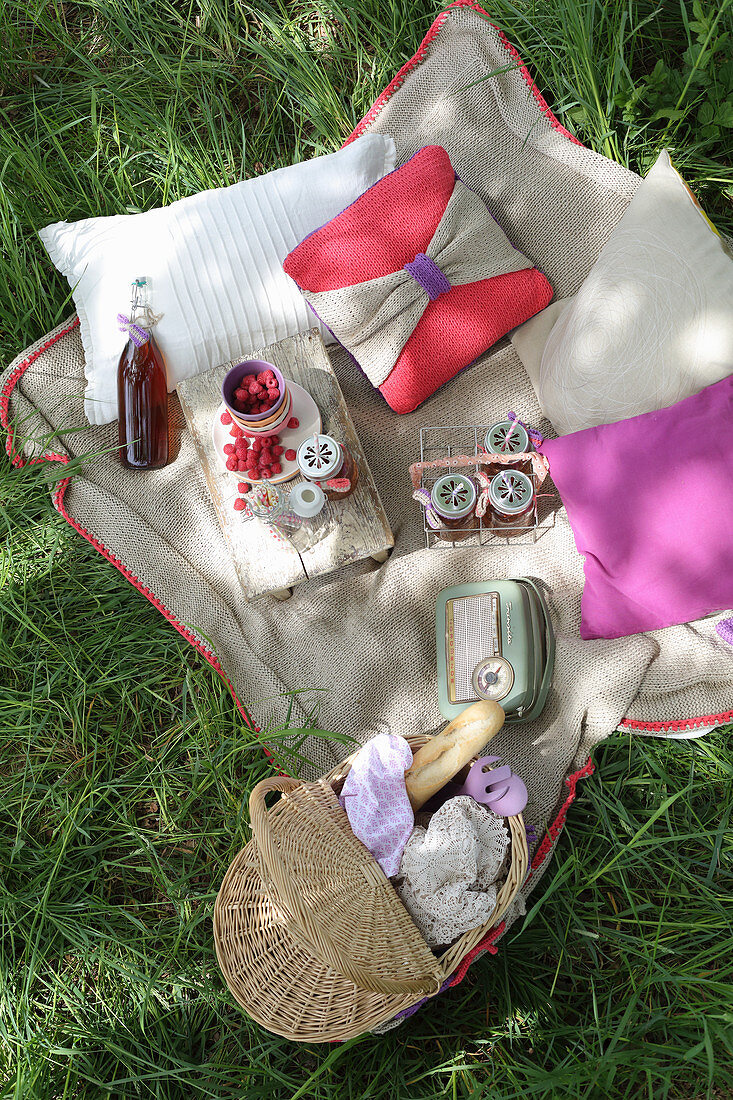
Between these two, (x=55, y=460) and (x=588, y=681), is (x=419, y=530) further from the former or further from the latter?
(x=55, y=460)

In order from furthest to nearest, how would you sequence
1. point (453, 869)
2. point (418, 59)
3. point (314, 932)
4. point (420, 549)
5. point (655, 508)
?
point (418, 59), point (420, 549), point (655, 508), point (453, 869), point (314, 932)

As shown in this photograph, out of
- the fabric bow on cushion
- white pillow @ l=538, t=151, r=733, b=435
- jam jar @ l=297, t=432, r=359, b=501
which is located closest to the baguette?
jam jar @ l=297, t=432, r=359, b=501

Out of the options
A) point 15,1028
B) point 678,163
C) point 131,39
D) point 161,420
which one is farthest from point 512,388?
point 15,1028

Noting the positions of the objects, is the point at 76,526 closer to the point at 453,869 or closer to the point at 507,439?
the point at 507,439

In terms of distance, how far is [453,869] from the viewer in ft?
4.87

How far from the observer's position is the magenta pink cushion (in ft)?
5.08

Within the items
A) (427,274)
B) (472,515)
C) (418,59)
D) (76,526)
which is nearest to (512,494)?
(472,515)

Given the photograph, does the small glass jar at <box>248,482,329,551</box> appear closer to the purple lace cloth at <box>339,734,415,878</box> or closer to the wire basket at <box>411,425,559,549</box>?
the wire basket at <box>411,425,559,549</box>

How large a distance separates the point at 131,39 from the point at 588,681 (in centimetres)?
220

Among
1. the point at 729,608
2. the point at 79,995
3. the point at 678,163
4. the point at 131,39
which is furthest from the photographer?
the point at 131,39

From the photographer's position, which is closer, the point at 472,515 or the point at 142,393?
the point at 472,515

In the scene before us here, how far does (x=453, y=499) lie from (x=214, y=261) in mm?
886

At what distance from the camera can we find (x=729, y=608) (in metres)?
1.63

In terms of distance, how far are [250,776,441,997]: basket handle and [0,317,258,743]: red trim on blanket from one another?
1.44ft
